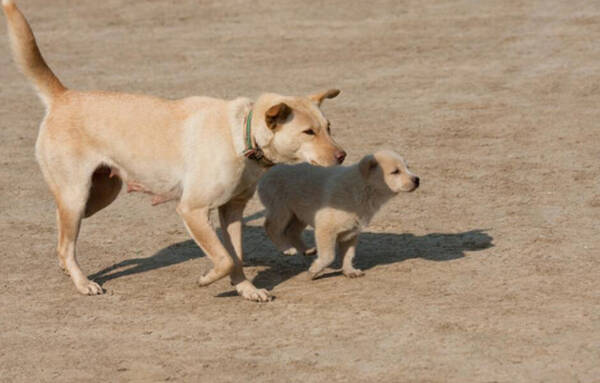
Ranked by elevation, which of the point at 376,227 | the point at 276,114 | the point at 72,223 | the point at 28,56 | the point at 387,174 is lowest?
the point at 376,227

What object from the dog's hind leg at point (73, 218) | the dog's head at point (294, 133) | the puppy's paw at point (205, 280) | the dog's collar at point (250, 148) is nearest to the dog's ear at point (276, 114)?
the dog's head at point (294, 133)

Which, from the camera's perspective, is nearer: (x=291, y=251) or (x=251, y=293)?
(x=251, y=293)

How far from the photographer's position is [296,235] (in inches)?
371

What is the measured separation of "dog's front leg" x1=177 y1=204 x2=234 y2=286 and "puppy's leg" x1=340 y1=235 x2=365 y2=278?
1.03 meters

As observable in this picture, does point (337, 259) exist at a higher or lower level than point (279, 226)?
lower

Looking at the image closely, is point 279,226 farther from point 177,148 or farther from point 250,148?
point 250,148

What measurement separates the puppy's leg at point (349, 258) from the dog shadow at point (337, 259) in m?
0.19

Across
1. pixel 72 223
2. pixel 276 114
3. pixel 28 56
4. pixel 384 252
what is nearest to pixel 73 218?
pixel 72 223

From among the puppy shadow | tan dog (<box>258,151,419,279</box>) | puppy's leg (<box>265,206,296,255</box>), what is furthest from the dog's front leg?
puppy's leg (<box>265,206,296,255</box>)

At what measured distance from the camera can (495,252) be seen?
30.1ft

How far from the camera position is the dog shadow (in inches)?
360

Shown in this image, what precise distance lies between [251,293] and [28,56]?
2475mm

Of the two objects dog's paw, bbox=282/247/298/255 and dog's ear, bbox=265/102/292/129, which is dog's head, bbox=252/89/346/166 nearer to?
dog's ear, bbox=265/102/292/129

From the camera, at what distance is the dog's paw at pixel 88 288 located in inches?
340
